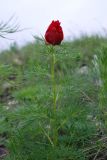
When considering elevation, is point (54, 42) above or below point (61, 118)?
above

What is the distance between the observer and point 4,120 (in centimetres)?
326

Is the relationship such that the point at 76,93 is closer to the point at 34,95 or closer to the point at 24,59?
the point at 34,95

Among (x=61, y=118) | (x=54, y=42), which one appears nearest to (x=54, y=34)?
(x=54, y=42)

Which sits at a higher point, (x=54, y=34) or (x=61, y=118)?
(x=54, y=34)

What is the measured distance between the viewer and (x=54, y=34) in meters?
3.00

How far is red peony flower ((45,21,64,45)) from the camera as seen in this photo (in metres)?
3.01

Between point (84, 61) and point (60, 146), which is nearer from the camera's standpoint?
point (60, 146)

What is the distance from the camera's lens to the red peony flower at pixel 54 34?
301 cm

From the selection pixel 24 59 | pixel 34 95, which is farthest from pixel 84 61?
→ pixel 34 95

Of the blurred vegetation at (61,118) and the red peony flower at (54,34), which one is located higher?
the red peony flower at (54,34)

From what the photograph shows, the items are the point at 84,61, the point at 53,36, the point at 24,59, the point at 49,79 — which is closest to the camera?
the point at 53,36

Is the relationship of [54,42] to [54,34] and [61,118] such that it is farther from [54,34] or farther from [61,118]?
[61,118]

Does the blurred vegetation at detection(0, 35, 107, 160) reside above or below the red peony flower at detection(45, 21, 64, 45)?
below

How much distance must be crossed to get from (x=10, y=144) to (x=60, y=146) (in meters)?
0.25
